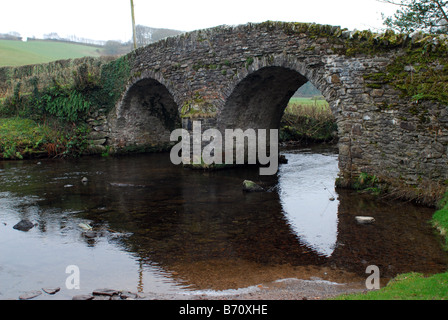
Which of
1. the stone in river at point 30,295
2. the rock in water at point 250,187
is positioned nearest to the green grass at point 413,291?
the stone in river at point 30,295

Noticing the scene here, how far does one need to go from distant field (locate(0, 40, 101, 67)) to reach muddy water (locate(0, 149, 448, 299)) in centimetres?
3271

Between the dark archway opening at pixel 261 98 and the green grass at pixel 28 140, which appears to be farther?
the green grass at pixel 28 140

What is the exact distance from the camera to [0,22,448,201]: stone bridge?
26.9ft

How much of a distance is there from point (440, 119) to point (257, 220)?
3987 millimetres

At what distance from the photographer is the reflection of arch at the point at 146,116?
56.6 ft

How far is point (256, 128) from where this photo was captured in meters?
14.1

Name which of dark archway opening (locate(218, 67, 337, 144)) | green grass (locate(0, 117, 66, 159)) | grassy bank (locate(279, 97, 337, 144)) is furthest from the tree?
green grass (locate(0, 117, 66, 159))

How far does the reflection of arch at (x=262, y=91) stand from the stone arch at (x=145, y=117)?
14.8ft

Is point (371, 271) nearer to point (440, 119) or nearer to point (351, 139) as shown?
point (440, 119)

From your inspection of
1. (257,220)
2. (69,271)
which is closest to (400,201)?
(257,220)

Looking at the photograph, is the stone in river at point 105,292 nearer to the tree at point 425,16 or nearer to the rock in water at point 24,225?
the rock in water at point 24,225

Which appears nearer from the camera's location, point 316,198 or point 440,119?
point 440,119

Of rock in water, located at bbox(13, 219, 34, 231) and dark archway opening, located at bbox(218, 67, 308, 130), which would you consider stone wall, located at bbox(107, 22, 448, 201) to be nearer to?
dark archway opening, located at bbox(218, 67, 308, 130)

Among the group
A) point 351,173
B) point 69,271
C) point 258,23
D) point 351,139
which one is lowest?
point 69,271
